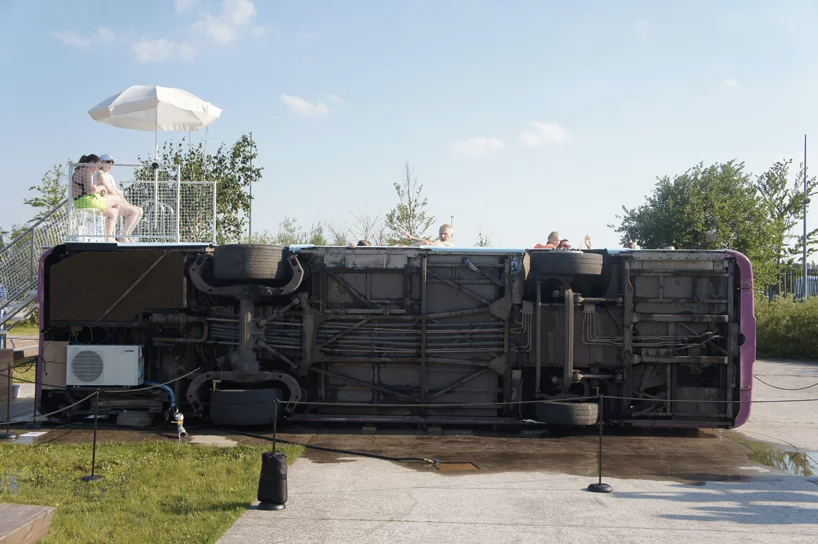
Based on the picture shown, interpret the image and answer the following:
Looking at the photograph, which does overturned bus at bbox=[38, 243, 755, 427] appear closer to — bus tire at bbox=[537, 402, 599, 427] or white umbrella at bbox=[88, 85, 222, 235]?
bus tire at bbox=[537, 402, 599, 427]

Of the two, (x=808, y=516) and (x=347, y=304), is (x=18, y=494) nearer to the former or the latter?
(x=347, y=304)

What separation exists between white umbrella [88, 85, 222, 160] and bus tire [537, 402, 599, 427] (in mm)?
7551

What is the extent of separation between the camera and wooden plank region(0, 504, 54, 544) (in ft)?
16.0

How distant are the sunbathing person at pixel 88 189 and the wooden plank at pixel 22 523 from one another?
23.4 feet

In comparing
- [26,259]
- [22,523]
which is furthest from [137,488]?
[26,259]

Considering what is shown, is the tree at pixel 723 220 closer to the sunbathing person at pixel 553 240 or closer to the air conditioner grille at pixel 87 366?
the sunbathing person at pixel 553 240

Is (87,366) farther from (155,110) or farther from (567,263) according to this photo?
(567,263)

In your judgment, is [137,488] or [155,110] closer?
[137,488]

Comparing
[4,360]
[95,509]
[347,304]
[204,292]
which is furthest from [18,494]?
[4,360]

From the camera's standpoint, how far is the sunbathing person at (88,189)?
39.2ft

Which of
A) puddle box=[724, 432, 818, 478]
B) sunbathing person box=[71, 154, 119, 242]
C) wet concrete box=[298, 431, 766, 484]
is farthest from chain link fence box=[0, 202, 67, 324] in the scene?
puddle box=[724, 432, 818, 478]

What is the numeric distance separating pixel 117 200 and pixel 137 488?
6.10 m

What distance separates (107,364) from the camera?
11109mm

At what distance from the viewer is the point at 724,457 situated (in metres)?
9.70
